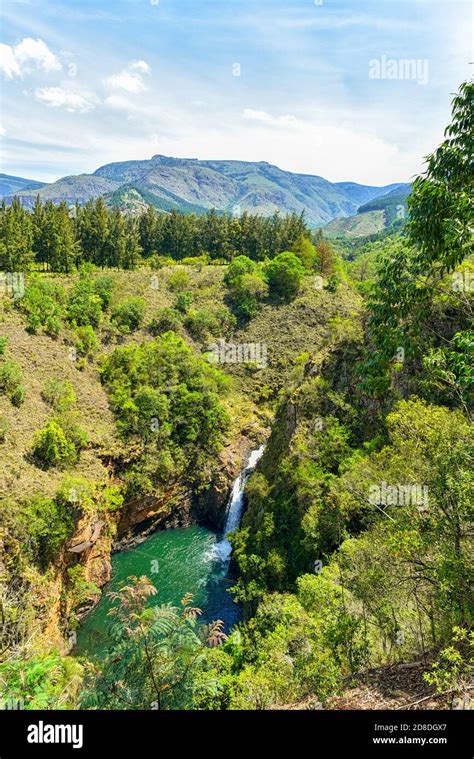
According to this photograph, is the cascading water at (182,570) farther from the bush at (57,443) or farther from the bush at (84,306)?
the bush at (84,306)

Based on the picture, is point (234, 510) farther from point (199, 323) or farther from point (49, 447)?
point (199, 323)

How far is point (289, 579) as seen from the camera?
734 inches

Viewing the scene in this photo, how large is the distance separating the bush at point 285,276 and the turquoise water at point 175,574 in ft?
95.6

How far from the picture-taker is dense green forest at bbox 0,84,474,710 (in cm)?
604

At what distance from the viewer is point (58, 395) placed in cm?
2491

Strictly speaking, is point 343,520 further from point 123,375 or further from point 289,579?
point 123,375

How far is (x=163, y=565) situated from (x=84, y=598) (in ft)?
19.3

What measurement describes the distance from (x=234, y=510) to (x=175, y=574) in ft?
21.1

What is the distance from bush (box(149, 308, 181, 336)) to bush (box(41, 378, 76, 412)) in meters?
13.8

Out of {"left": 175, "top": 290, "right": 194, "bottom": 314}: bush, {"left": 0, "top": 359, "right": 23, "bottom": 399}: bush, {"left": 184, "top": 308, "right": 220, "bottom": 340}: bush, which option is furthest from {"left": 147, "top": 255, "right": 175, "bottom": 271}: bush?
A: {"left": 0, "top": 359, "right": 23, "bottom": 399}: bush

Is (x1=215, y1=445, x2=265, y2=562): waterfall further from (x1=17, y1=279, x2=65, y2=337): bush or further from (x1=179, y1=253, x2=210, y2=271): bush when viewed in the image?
(x1=179, y1=253, x2=210, y2=271): bush

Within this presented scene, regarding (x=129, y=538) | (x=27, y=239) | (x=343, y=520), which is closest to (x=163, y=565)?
(x=129, y=538)

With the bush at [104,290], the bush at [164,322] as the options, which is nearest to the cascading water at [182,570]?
the bush at [164,322]
